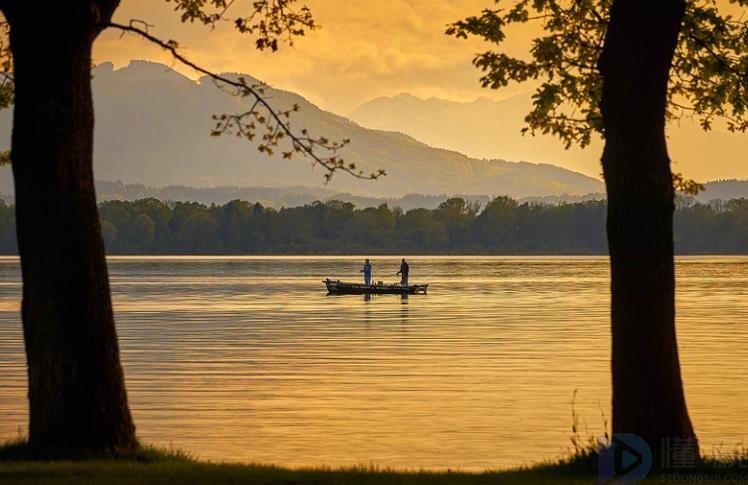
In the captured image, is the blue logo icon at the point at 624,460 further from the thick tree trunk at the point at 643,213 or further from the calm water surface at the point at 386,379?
the calm water surface at the point at 386,379

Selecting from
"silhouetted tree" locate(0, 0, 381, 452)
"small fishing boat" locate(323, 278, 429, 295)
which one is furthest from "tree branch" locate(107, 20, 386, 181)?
"small fishing boat" locate(323, 278, 429, 295)

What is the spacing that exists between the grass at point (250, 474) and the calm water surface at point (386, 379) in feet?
16.5

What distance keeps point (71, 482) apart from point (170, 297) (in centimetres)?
8788

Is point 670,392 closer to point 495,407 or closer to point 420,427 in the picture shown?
point 420,427

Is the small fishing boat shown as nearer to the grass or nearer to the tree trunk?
the tree trunk

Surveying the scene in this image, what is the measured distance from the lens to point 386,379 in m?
43.2

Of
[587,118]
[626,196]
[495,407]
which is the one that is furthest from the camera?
[495,407]

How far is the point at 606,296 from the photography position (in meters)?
108

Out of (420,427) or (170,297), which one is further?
(170,297)

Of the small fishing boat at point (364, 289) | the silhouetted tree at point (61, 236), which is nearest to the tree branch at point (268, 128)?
the silhouetted tree at point (61, 236)

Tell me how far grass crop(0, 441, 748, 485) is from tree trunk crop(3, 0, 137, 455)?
74cm

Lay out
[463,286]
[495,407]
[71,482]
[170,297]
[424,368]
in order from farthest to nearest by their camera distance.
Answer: [463,286], [170,297], [424,368], [495,407], [71,482]

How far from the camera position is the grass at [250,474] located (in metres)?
18.3

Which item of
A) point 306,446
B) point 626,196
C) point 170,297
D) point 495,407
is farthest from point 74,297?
point 170,297
